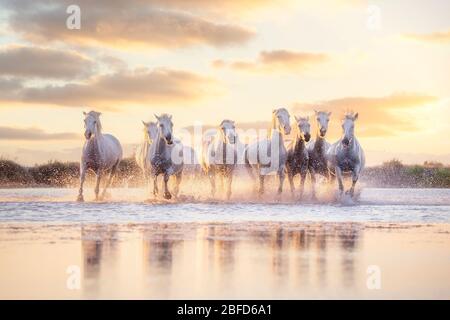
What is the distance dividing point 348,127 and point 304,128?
51.0 inches

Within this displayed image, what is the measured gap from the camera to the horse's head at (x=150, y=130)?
21.9 metres

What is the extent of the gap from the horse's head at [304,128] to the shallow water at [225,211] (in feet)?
5.77

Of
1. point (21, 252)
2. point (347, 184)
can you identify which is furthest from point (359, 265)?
point (347, 184)

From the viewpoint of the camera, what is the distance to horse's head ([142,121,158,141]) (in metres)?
21.9

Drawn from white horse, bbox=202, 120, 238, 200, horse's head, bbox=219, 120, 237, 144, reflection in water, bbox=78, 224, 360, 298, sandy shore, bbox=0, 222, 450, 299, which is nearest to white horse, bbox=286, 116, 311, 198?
white horse, bbox=202, 120, 238, 200

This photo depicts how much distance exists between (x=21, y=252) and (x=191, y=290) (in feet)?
11.9

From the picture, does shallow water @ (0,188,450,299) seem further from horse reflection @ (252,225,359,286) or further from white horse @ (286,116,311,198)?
white horse @ (286,116,311,198)

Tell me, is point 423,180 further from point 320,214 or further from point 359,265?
point 359,265

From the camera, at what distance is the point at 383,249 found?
1086cm

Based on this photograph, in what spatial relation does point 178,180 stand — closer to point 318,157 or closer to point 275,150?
point 275,150

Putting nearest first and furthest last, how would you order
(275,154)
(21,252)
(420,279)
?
(420,279) → (21,252) → (275,154)

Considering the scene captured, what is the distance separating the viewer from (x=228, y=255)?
32.6 feet

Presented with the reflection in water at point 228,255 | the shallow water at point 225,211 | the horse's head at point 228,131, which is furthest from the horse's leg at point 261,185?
the reflection in water at point 228,255

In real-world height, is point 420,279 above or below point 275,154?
below
